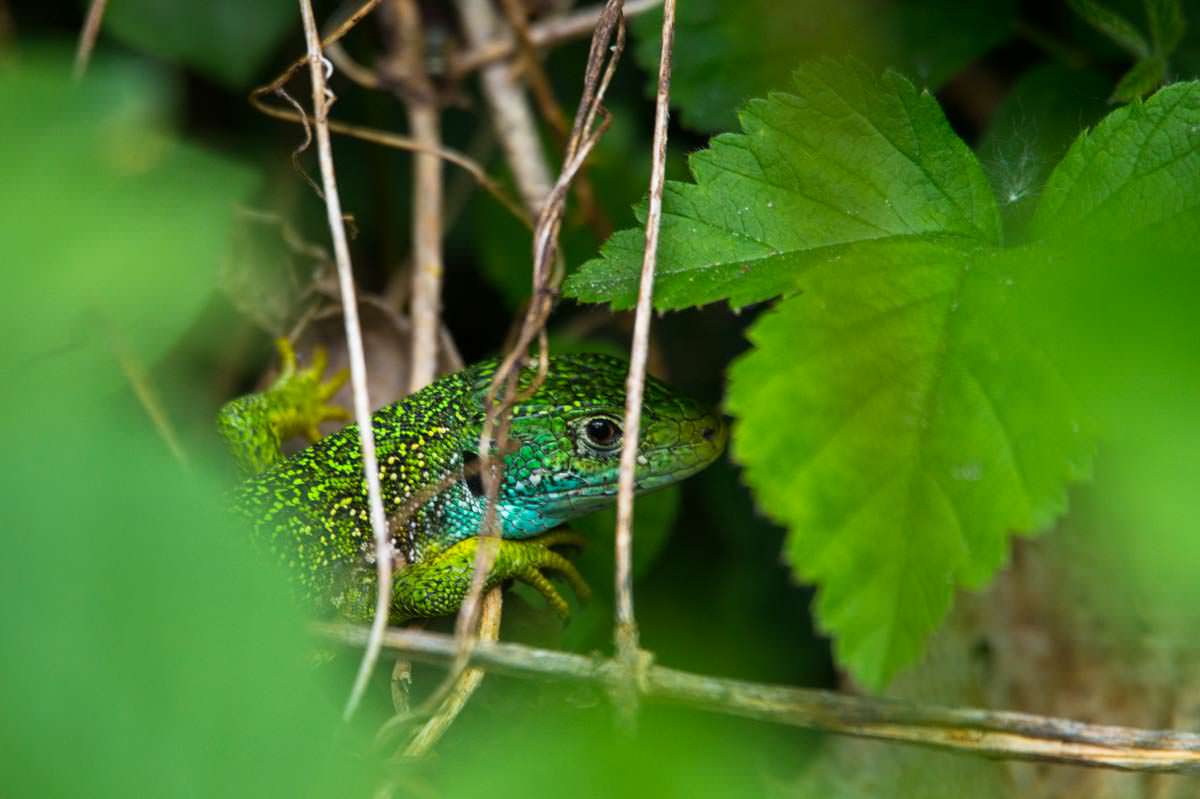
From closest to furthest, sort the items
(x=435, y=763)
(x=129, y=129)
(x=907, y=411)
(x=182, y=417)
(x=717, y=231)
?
1. (x=907, y=411)
2. (x=435, y=763)
3. (x=717, y=231)
4. (x=129, y=129)
5. (x=182, y=417)

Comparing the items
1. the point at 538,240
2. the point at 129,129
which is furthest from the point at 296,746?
the point at 129,129

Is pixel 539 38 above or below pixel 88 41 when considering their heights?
above

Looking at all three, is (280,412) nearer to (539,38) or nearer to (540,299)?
(540,299)

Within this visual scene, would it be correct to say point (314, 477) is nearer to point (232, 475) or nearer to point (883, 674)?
point (232, 475)

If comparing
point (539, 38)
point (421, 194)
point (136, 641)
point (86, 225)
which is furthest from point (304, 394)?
point (136, 641)

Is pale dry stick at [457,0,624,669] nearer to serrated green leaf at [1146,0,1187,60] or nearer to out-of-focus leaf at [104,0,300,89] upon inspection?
serrated green leaf at [1146,0,1187,60]

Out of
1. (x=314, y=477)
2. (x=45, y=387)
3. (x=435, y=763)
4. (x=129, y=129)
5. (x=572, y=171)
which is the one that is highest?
(x=129, y=129)

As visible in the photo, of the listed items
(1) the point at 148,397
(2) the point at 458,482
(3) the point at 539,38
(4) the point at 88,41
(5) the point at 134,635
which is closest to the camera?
(5) the point at 134,635
